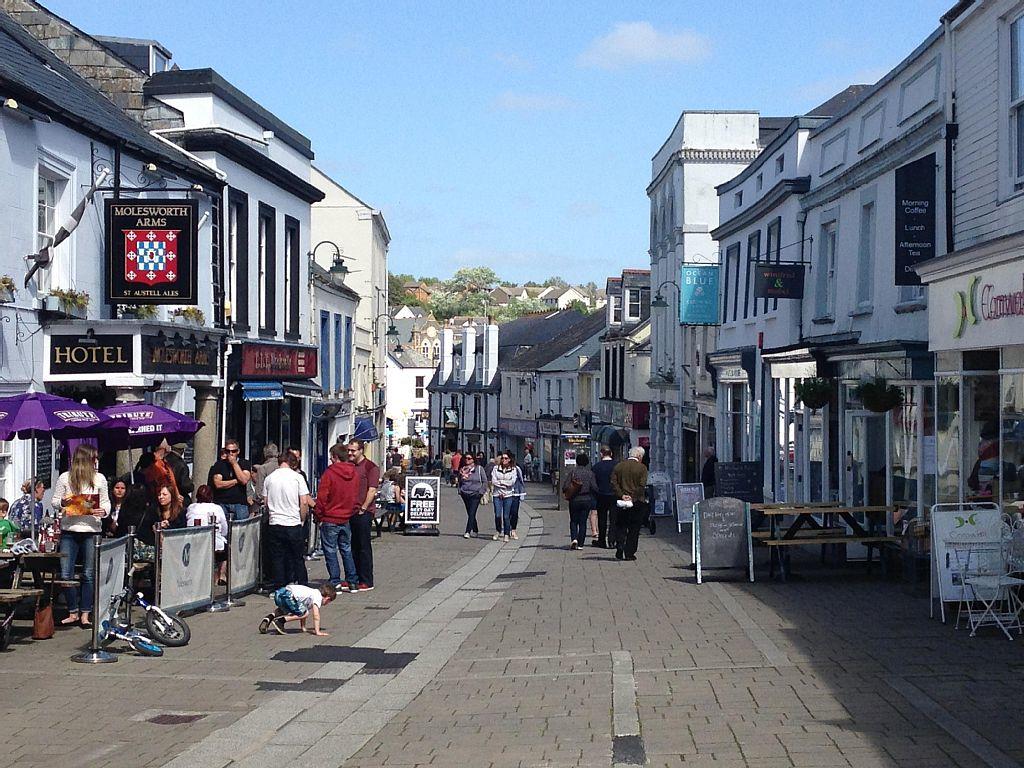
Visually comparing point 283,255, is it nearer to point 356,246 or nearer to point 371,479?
point 371,479

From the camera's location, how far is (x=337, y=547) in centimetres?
1606

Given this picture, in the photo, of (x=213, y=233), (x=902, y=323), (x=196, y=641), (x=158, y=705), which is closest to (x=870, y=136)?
(x=902, y=323)

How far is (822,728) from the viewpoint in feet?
26.4

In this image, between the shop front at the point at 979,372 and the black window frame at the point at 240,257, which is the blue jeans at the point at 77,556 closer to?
the shop front at the point at 979,372

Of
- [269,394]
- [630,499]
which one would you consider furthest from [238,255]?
[630,499]

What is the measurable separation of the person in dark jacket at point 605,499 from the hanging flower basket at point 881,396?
201 inches

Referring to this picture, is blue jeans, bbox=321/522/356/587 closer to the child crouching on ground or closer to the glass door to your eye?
the child crouching on ground

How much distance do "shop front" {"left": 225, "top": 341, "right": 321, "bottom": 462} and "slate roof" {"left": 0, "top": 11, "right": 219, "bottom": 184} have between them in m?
3.77

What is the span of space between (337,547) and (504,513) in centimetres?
1046

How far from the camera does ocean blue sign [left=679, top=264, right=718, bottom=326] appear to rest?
33.2m

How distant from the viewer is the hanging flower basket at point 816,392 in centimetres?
2000

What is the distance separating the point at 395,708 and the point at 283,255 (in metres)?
20.6

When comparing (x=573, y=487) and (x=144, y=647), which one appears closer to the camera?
(x=144, y=647)

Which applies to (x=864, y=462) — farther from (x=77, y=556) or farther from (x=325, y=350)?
(x=325, y=350)
